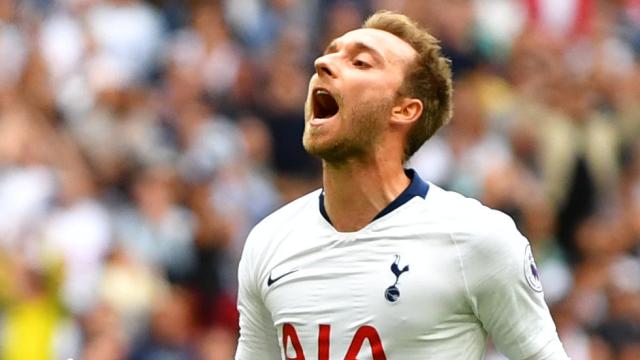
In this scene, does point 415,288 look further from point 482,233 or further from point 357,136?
point 357,136

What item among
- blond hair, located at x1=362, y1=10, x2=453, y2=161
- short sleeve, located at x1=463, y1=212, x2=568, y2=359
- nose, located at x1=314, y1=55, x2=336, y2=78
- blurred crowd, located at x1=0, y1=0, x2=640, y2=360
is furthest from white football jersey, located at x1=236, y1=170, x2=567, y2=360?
blurred crowd, located at x1=0, y1=0, x2=640, y2=360

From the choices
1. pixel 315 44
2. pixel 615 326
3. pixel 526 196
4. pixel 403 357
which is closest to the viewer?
pixel 403 357

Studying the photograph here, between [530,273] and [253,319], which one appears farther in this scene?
[253,319]

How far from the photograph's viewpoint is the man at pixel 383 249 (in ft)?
15.7

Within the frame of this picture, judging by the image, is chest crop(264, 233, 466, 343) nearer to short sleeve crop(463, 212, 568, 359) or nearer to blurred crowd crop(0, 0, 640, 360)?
short sleeve crop(463, 212, 568, 359)

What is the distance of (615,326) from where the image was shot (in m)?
10.2

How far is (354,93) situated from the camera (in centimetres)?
494

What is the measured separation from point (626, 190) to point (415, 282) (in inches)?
276

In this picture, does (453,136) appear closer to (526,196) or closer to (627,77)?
(526,196)

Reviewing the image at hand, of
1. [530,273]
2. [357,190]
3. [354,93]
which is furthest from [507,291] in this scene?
[354,93]

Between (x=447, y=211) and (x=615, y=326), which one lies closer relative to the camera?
(x=447, y=211)

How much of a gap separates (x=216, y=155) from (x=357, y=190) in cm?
597

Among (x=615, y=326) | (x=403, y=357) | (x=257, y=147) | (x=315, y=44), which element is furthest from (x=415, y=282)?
(x=315, y=44)

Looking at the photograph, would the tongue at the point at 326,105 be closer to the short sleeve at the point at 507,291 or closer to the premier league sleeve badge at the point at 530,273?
the short sleeve at the point at 507,291
